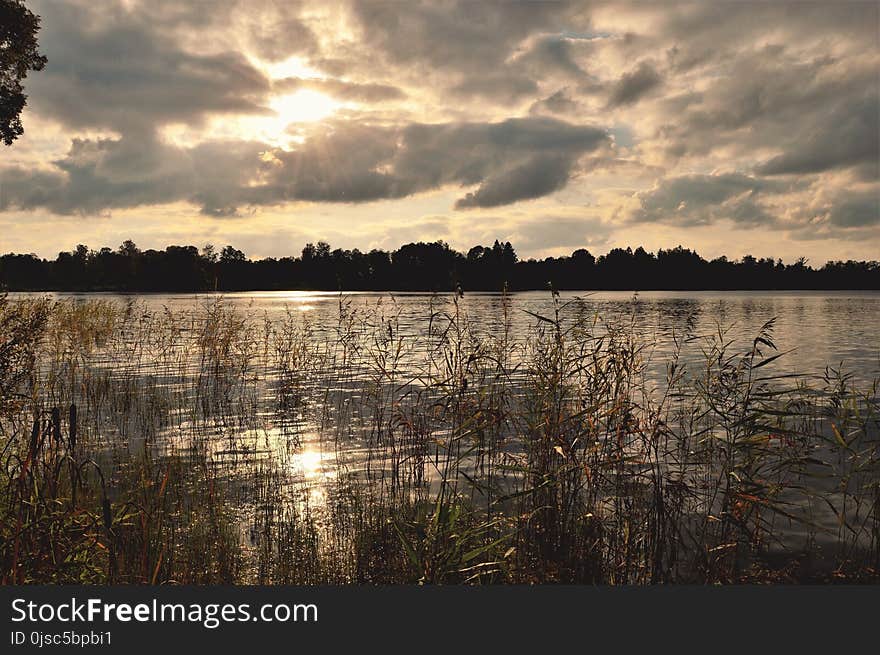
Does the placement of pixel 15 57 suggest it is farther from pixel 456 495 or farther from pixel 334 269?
pixel 334 269

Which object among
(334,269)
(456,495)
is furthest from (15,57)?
(334,269)

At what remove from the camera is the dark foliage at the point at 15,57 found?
53.2ft

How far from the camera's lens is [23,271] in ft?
427

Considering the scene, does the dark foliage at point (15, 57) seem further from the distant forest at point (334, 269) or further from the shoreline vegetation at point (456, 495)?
the distant forest at point (334, 269)

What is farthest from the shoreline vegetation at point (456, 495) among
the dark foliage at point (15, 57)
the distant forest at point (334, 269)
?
the distant forest at point (334, 269)

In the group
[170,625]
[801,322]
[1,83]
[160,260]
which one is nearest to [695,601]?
[170,625]

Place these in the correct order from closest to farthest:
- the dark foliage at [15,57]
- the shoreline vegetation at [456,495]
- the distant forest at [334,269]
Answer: the shoreline vegetation at [456,495]
the dark foliage at [15,57]
the distant forest at [334,269]

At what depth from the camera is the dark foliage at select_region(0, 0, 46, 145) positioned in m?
16.2

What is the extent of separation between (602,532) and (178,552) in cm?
539

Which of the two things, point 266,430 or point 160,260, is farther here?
point 160,260

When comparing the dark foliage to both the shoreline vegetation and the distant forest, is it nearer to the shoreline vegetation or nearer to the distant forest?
the shoreline vegetation

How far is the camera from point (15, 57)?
1666cm

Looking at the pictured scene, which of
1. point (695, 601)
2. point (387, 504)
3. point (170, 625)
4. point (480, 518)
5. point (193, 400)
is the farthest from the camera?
point (193, 400)

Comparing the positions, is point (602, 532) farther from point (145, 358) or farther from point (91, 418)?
point (145, 358)
